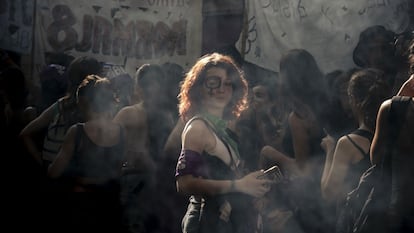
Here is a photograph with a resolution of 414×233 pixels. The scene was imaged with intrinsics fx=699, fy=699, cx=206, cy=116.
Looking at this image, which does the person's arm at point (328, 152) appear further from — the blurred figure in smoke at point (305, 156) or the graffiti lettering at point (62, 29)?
the graffiti lettering at point (62, 29)

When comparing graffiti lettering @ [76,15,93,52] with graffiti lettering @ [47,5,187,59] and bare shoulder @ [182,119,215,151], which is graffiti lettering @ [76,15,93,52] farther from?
bare shoulder @ [182,119,215,151]

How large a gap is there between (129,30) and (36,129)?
2833 mm

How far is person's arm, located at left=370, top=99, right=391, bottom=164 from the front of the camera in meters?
3.08

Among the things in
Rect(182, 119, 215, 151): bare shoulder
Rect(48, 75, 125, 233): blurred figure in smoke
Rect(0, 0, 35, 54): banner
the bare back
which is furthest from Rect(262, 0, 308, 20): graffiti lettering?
Rect(0, 0, 35, 54): banner

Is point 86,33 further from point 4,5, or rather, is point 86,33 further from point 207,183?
point 207,183

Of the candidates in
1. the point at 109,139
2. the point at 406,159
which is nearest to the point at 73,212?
the point at 109,139

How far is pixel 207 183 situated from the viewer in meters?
3.46

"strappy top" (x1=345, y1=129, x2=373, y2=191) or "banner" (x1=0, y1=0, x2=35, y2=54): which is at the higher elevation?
"banner" (x1=0, y1=0, x2=35, y2=54)

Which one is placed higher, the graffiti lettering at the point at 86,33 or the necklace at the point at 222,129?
the graffiti lettering at the point at 86,33

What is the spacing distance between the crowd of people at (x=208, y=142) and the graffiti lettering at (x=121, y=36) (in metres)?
1.78

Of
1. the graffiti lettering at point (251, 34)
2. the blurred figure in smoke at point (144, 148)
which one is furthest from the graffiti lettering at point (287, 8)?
the blurred figure in smoke at point (144, 148)

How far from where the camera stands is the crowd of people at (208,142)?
3.52 meters

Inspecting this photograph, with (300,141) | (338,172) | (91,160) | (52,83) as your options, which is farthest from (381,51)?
(52,83)

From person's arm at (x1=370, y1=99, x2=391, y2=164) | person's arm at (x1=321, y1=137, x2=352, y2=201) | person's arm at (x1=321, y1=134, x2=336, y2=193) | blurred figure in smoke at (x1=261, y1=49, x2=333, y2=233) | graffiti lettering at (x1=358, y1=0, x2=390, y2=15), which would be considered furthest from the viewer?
graffiti lettering at (x1=358, y1=0, x2=390, y2=15)
